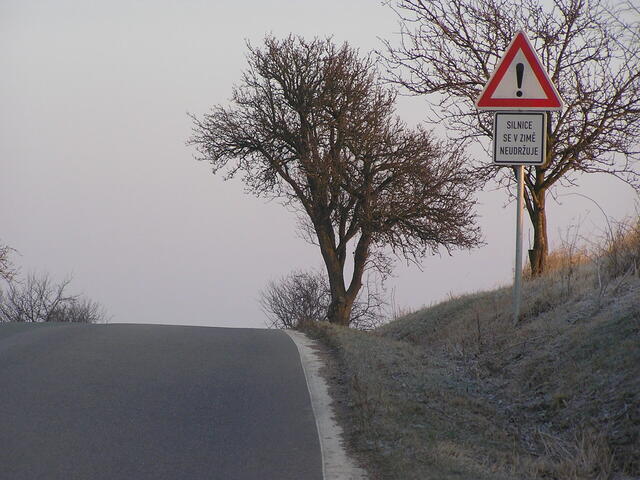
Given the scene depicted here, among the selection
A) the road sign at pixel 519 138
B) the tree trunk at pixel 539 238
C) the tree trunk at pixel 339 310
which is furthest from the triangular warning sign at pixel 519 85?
the tree trunk at pixel 339 310

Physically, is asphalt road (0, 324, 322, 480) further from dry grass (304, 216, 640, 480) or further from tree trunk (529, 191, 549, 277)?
tree trunk (529, 191, 549, 277)

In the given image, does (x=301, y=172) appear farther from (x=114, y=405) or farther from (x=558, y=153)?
(x=114, y=405)

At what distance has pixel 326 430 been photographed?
23.9ft

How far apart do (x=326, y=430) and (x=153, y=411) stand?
1.68 m

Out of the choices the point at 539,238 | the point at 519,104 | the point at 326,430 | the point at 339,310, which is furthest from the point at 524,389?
the point at 339,310

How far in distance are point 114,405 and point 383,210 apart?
58.9 feet

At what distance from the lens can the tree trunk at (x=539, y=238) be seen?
1580 centimetres

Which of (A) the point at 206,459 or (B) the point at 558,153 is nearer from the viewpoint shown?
(A) the point at 206,459

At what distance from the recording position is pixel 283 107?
88.2 ft

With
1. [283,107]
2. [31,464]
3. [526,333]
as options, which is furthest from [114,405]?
[283,107]

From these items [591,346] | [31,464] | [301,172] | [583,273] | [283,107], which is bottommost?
[31,464]

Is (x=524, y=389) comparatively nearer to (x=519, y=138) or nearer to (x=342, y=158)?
(x=519, y=138)

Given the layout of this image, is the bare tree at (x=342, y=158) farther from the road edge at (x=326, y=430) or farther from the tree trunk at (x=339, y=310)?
the road edge at (x=326, y=430)

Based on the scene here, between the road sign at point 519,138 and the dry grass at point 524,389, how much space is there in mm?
1849
